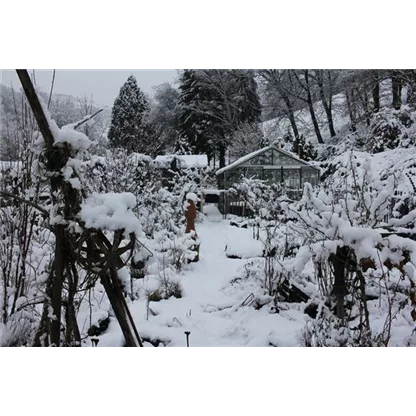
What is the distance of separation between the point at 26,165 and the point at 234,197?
630 cm

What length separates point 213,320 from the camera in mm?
2311

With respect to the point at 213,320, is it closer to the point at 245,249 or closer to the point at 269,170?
the point at 245,249

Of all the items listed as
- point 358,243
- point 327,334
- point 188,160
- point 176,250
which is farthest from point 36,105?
point 188,160

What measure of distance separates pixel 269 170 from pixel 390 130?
583cm

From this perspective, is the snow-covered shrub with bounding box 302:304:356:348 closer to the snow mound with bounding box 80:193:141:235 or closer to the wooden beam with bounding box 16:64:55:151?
the snow mound with bounding box 80:193:141:235

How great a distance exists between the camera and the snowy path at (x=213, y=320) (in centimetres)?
193

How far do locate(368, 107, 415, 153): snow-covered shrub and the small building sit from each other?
4.50 meters

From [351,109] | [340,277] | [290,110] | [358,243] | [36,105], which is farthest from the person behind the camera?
[290,110]

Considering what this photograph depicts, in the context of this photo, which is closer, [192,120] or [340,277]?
[340,277]

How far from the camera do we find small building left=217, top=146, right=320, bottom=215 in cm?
795

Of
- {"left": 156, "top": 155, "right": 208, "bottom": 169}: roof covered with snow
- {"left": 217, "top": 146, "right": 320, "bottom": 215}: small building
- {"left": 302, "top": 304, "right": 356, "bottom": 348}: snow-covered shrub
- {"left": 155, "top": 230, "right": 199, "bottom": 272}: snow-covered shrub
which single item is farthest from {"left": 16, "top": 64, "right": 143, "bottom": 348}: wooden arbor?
{"left": 217, "top": 146, "right": 320, "bottom": 215}: small building

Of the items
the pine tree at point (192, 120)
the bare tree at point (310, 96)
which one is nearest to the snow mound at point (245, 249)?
the bare tree at point (310, 96)
